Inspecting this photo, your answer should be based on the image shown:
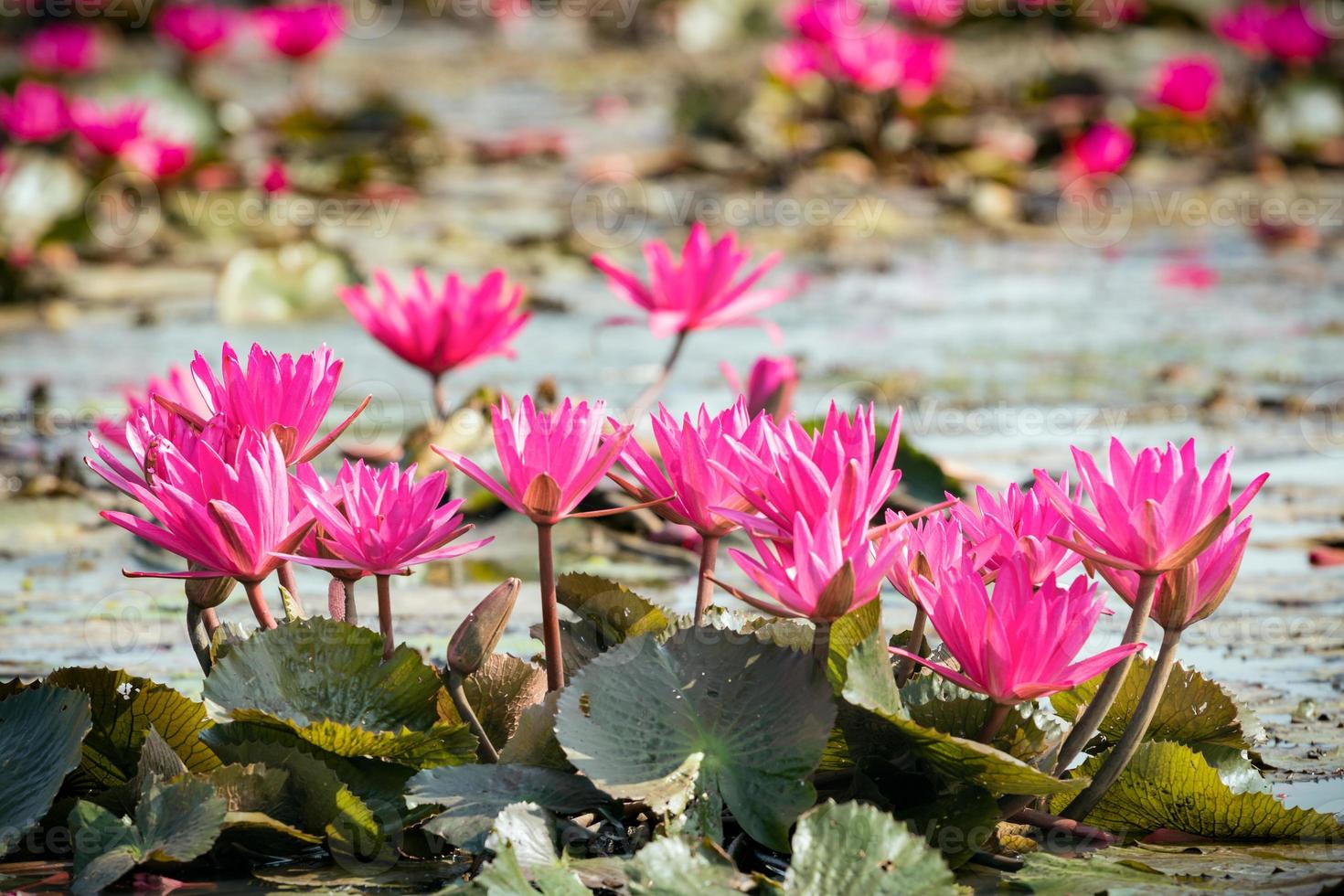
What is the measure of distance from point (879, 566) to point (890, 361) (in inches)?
132

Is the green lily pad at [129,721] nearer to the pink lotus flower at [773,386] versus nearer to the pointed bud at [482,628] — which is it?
the pointed bud at [482,628]

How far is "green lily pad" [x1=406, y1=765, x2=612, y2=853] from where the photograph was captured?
1.54m

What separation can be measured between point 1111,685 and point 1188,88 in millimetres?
7337

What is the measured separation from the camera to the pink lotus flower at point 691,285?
271cm

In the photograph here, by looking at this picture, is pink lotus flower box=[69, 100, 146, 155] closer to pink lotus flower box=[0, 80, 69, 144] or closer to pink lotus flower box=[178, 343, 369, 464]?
pink lotus flower box=[0, 80, 69, 144]

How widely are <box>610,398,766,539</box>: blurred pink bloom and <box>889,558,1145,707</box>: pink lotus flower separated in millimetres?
241

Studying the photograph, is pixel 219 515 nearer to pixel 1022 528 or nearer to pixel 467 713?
pixel 467 713

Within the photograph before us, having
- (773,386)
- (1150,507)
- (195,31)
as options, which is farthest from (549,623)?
(195,31)

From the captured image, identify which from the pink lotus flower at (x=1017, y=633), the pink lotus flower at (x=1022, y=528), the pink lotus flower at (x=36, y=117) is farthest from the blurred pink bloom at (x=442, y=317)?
the pink lotus flower at (x=36, y=117)

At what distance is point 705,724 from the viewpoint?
5.19 feet

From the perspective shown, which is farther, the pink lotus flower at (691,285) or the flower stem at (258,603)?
the pink lotus flower at (691,285)

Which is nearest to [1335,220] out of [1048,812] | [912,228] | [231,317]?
[912,228]

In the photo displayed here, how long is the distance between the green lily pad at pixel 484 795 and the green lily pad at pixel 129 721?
0.86 ft

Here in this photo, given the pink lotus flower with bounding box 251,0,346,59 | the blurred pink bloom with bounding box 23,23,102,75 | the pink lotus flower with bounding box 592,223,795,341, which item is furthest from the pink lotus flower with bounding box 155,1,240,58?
the pink lotus flower with bounding box 592,223,795,341
